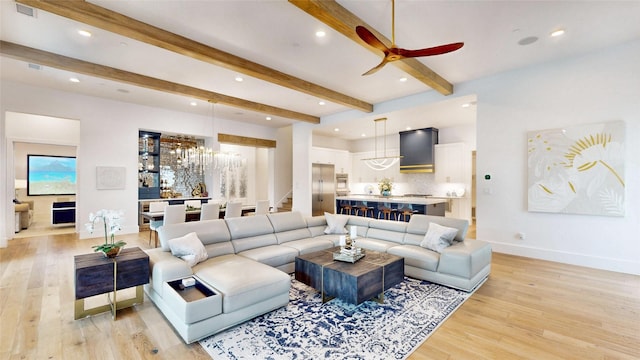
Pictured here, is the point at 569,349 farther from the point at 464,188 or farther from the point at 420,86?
the point at 464,188

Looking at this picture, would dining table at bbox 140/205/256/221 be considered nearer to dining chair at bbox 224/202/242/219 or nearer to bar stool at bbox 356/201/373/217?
dining chair at bbox 224/202/242/219

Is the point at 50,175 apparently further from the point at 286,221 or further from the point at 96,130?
the point at 286,221

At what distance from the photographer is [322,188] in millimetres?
9336

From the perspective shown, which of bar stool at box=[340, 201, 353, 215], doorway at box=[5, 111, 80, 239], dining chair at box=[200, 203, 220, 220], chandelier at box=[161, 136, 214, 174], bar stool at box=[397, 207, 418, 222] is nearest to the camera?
dining chair at box=[200, 203, 220, 220]

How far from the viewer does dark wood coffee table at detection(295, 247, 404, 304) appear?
2.82 meters

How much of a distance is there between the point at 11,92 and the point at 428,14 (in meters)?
8.01

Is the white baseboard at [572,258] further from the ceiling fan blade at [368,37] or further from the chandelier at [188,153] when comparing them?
the chandelier at [188,153]

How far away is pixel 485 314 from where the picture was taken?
2859 mm

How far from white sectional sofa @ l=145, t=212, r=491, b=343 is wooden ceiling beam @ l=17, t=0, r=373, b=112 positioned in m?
2.38

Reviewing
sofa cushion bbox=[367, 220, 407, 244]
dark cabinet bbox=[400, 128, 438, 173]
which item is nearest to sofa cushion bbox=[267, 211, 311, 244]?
sofa cushion bbox=[367, 220, 407, 244]

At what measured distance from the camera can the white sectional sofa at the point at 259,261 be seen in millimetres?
2488

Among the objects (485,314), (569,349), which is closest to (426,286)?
(485,314)

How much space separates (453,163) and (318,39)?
6422mm

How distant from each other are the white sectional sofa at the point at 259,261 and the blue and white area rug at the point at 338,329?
18cm
